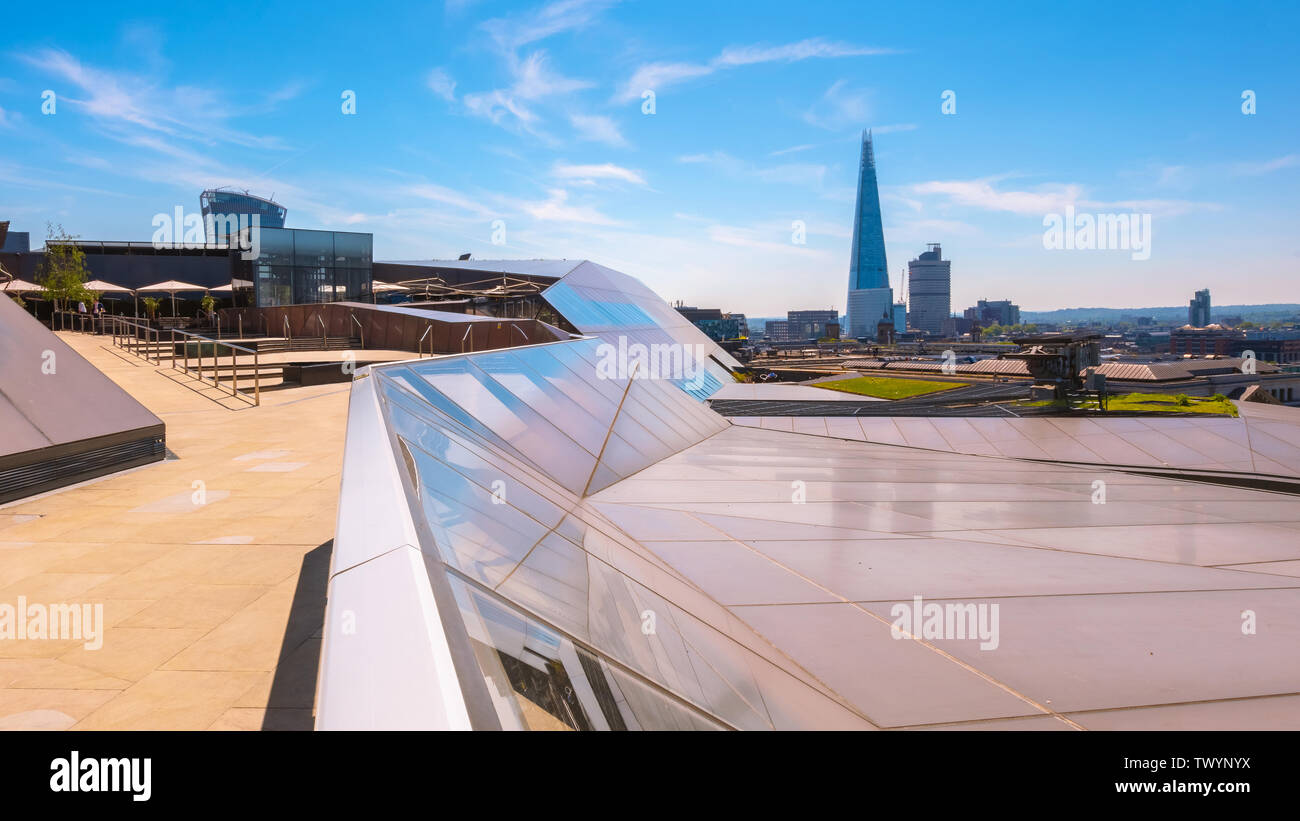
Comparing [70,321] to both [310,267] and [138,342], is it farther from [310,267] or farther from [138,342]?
[138,342]

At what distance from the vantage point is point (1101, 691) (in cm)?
334

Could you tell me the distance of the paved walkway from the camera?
150 inches

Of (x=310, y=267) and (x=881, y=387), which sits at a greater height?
(x=310, y=267)

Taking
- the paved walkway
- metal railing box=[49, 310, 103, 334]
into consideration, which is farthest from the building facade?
the paved walkway

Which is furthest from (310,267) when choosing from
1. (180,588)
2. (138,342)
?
(180,588)

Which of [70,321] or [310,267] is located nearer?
[310,267]

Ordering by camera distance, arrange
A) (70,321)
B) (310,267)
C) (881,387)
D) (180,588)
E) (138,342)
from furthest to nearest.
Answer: (70,321), (310,267), (881,387), (138,342), (180,588)

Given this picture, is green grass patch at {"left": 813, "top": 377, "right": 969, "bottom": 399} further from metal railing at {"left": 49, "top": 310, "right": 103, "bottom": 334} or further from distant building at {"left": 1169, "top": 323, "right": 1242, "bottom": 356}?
distant building at {"left": 1169, "top": 323, "right": 1242, "bottom": 356}

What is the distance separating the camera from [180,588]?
536 centimetres

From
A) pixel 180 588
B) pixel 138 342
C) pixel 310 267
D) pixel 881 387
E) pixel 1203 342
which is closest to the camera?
pixel 180 588

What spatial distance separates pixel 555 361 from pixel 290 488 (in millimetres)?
5006

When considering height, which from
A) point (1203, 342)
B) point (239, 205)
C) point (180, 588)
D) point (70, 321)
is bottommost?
point (180, 588)
